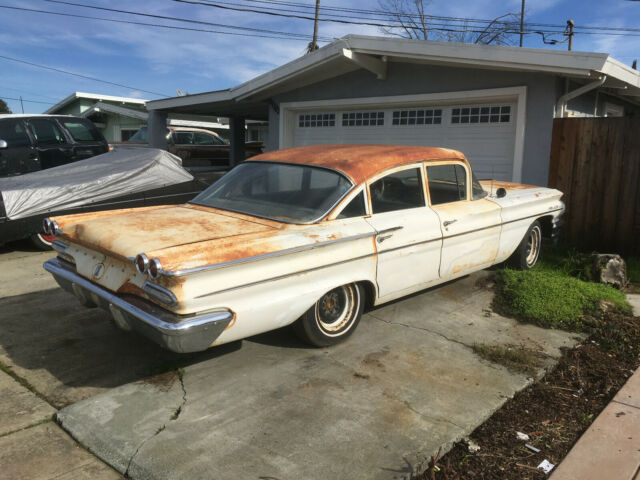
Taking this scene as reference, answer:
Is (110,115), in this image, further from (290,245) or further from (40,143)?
(290,245)

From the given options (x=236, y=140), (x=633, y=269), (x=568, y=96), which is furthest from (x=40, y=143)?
(x=236, y=140)

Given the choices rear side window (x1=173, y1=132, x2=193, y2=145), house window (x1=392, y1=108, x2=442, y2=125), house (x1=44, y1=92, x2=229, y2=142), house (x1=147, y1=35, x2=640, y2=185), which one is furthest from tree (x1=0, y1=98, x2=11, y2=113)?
house window (x1=392, y1=108, x2=442, y2=125)

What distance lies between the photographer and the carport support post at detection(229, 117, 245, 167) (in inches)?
704

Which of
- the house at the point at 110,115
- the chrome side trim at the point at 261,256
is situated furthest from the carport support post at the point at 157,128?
the chrome side trim at the point at 261,256

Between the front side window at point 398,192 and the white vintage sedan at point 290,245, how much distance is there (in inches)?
Result: 0.5

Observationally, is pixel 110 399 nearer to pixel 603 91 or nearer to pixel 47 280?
pixel 47 280

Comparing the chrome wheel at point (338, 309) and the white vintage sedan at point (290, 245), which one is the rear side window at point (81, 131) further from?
the chrome wheel at point (338, 309)

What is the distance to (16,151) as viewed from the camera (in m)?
8.46

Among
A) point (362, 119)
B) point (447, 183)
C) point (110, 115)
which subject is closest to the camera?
point (447, 183)

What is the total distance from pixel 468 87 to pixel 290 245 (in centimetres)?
643

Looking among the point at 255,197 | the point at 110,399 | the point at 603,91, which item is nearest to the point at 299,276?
the point at 255,197

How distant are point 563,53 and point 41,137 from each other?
833cm

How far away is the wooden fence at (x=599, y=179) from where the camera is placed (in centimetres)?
713

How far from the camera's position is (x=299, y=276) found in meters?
3.54
